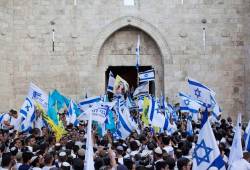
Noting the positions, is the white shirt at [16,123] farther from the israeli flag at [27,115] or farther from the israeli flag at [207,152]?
the israeli flag at [207,152]

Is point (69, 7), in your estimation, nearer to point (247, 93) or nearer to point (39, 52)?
point (39, 52)

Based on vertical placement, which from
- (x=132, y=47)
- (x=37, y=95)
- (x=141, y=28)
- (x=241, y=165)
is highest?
(x=141, y=28)

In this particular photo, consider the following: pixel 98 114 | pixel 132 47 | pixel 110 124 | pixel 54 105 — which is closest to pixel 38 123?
pixel 54 105

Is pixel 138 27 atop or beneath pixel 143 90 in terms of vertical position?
atop

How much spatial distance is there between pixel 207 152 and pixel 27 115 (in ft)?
24.5

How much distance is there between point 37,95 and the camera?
588 inches

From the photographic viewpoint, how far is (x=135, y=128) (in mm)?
13781

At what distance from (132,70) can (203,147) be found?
1809 cm

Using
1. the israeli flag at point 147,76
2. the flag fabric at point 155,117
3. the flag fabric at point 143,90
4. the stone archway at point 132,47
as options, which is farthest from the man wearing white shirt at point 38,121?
the stone archway at point 132,47

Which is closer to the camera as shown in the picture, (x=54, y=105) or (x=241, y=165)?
(x=241, y=165)

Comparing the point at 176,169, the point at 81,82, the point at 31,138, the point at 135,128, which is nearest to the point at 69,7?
the point at 81,82

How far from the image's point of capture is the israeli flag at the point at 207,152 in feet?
25.4

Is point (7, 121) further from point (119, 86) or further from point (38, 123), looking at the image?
point (119, 86)

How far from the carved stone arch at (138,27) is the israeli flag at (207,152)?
1437 centimetres
